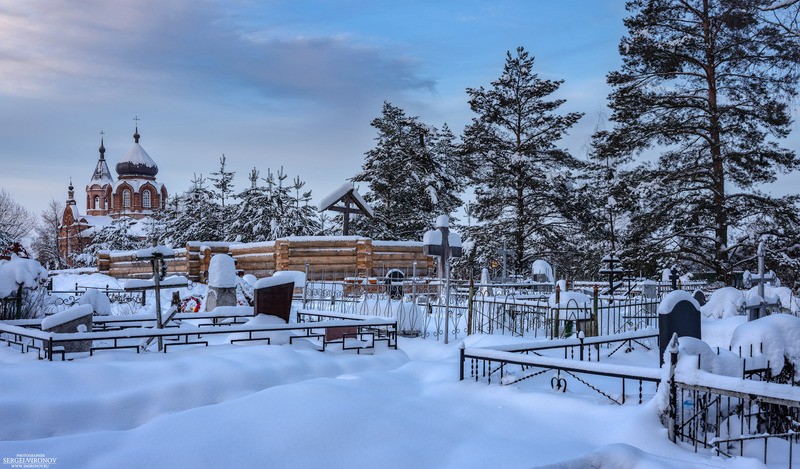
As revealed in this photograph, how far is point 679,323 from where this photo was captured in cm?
823

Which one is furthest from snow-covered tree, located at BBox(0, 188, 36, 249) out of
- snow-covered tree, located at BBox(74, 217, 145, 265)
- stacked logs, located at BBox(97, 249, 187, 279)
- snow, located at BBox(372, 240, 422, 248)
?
snow, located at BBox(372, 240, 422, 248)

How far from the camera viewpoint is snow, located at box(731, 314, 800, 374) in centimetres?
666

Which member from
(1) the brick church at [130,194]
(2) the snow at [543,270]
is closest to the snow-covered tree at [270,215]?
(2) the snow at [543,270]

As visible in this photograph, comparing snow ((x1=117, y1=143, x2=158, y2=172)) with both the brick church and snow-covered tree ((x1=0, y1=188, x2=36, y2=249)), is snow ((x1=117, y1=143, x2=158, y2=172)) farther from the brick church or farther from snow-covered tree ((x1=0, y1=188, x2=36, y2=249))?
snow-covered tree ((x1=0, y1=188, x2=36, y2=249))

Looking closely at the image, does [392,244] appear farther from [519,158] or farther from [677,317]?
[677,317]

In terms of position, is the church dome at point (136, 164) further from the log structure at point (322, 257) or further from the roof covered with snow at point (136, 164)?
the log structure at point (322, 257)

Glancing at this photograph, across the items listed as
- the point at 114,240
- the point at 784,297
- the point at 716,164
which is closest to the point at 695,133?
the point at 716,164

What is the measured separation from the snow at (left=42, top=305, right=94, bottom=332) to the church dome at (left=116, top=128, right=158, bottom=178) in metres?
78.2

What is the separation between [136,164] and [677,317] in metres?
84.6

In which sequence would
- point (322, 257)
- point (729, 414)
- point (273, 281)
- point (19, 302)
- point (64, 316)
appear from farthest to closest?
point (322, 257) → point (19, 302) → point (273, 281) → point (64, 316) → point (729, 414)

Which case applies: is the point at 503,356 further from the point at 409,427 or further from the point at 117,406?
the point at 117,406

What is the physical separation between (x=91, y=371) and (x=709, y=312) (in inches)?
487

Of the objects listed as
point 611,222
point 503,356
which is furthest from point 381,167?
point 503,356

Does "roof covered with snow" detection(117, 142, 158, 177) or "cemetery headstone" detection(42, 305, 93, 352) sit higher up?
"roof covered with snow" detection(117, 142, 158, 177)
